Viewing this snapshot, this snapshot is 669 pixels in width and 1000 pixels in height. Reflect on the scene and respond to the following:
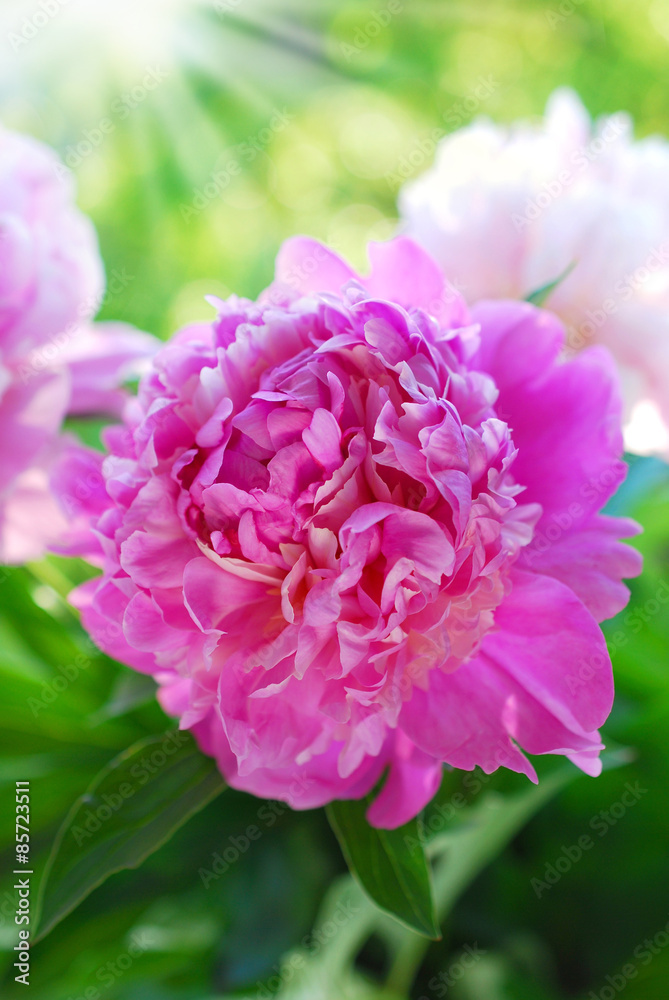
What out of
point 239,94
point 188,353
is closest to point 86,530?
point 188,353

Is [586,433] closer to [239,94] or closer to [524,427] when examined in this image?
[524,427]


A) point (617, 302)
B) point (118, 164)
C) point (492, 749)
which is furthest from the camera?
point (118, 164)

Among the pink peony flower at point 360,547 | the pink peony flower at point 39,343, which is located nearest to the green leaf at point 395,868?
the pink peony flower at point 360,547

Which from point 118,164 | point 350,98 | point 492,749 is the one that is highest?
point 492,749

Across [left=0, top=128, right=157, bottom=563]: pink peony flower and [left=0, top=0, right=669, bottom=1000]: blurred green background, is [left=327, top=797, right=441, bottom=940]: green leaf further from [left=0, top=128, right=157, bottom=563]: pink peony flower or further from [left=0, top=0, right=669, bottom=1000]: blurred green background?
[left=0, top=128, right=157, bottom=563]: pink peony flower

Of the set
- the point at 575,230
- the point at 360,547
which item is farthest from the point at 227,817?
the point at 575,230

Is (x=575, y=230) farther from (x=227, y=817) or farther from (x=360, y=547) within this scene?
(x=227, y=817)
